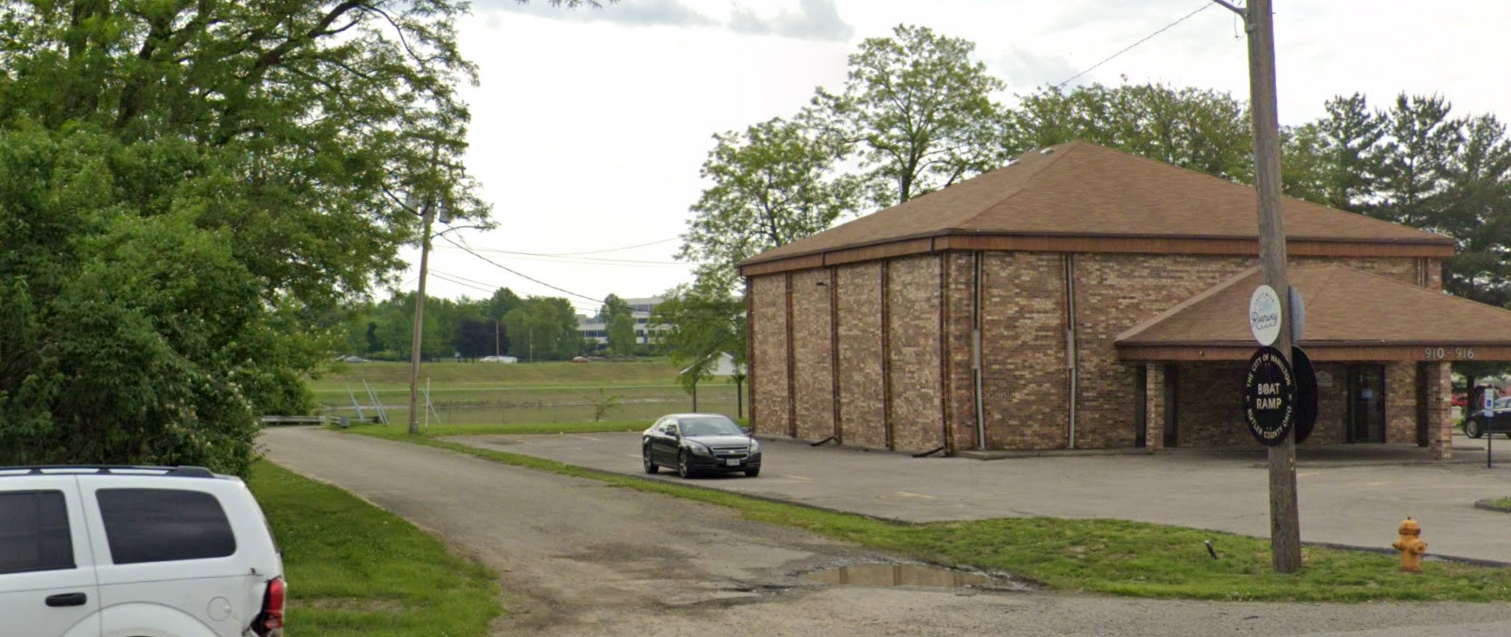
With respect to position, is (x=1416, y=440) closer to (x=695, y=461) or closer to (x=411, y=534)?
(x=695, y=461)

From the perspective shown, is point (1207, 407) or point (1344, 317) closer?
point (1344, 317)

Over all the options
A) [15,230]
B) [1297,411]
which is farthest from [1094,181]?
[15,230]

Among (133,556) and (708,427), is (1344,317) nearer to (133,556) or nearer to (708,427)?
(708,427)

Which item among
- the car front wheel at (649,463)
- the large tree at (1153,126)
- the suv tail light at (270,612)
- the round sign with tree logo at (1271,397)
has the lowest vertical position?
the car front wheel at (649,463)

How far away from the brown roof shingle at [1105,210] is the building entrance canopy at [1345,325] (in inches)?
79.8

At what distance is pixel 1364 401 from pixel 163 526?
3701 cm

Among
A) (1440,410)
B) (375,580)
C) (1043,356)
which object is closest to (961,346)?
(1043,356)

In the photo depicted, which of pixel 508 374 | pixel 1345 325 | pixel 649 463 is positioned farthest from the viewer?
pixel 508 374

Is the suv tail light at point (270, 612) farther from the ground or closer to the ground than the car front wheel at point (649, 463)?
farther from the ground

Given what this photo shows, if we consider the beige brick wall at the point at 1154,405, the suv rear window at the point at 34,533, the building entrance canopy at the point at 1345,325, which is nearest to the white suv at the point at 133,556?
the suv rear window at the point at 34,533

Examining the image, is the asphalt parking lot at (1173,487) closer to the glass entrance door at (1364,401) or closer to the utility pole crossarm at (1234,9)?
the glass entrance door at (1364,401)

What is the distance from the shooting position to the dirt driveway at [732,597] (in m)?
12.1

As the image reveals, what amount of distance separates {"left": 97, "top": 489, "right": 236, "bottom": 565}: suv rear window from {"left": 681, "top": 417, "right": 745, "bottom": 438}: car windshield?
77.4 ft

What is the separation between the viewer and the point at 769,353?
4866 cm
